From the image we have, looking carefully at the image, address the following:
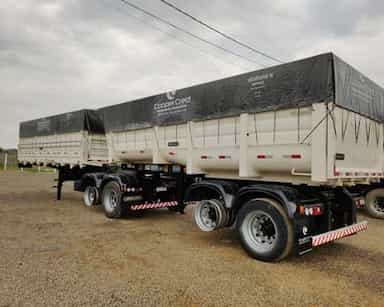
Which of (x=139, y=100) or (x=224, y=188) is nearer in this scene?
(x=224, y=188)

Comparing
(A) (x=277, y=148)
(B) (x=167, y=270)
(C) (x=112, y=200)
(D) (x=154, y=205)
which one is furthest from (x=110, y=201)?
(A) (x=277, y=148)

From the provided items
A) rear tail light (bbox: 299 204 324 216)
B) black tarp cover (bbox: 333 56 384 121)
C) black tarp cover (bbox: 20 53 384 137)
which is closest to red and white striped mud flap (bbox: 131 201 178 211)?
black tarp cover (bbox: 20 53 384 137)

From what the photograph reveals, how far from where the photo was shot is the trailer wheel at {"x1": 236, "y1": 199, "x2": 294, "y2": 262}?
4.16 m

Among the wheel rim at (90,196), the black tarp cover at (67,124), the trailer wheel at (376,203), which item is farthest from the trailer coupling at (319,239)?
the black tarp cover at (67,124)

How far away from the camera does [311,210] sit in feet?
14.0

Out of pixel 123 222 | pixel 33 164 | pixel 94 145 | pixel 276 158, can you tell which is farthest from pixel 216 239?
pixel 33 164

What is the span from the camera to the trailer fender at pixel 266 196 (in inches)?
164

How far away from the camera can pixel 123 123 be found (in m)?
7.73

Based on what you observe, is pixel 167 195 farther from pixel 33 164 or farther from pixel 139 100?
pixel 33 164

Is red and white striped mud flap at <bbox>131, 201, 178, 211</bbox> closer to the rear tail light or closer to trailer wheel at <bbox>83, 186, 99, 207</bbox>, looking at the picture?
trailer wheel at <bbox>83, 186, 99, 207</bbox>

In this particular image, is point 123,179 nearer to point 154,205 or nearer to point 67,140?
point 154,205

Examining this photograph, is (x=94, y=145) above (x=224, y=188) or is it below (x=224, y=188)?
above

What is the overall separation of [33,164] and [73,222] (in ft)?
20.3

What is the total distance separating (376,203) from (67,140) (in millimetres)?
9703
